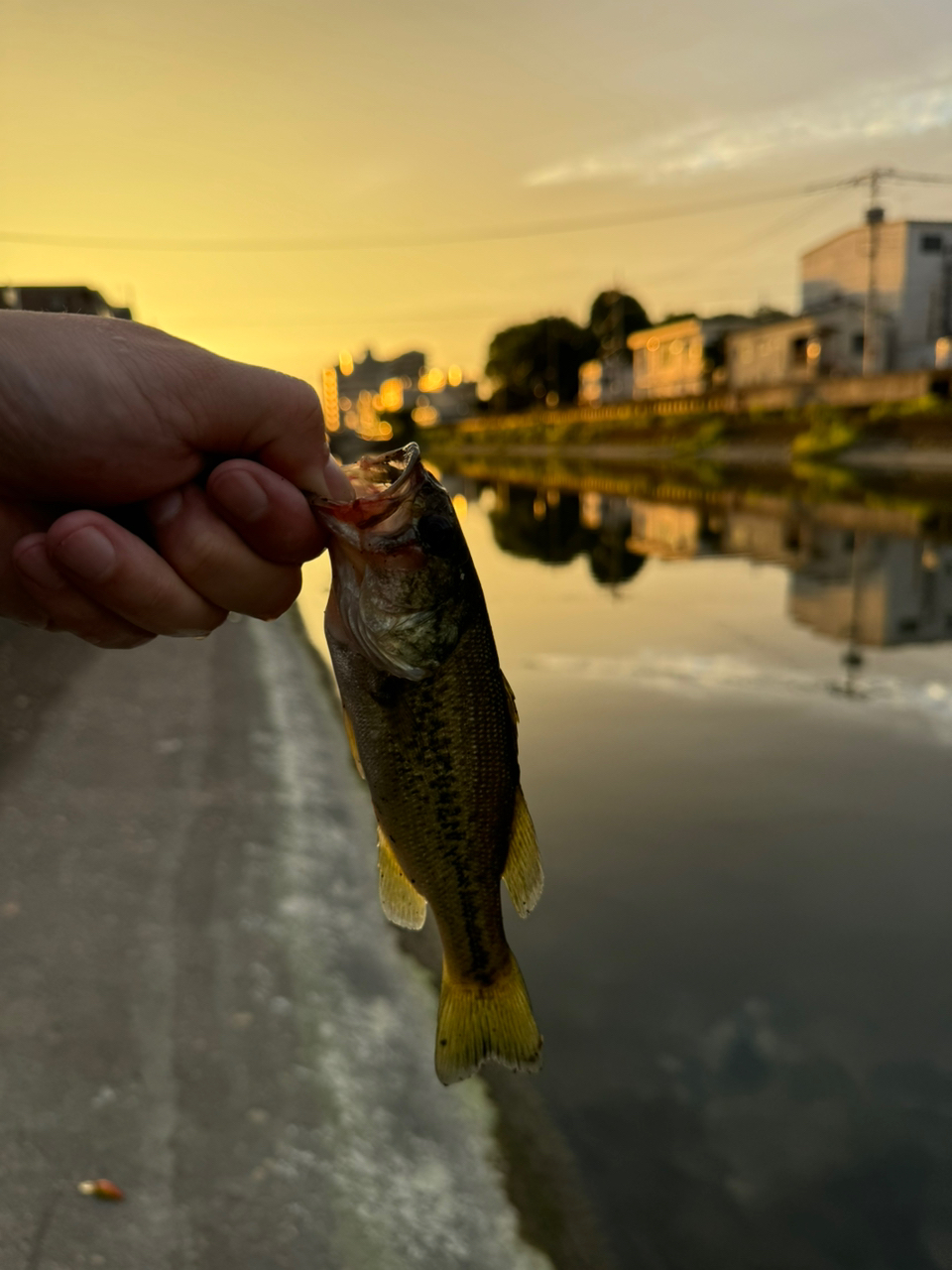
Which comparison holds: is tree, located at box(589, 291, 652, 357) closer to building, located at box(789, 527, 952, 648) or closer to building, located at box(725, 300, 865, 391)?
building, located at box(725, 300, 865, 391)

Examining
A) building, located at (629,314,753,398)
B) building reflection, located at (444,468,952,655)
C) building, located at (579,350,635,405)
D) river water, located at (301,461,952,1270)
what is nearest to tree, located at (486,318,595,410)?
building, located at (579,350,635,405)

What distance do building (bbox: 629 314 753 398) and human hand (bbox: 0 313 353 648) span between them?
75.9 meters

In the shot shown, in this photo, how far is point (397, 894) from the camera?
116 inches

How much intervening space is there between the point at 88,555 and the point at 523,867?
160 centimetres

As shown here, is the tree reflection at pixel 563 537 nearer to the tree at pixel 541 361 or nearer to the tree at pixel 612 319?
the tree at pixel 612 319

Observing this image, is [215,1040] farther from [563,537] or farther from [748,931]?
[563,537]

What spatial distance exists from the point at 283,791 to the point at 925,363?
63934 millimetres

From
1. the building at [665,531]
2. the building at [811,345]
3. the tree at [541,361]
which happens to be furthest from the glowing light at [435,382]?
the building at [665,531]

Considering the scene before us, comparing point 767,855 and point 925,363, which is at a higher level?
point 925,363

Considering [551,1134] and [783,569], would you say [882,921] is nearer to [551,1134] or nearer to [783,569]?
[551,1134]

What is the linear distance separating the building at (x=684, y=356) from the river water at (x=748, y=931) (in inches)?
2605

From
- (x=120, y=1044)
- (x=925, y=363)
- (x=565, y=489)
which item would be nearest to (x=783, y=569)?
(x=120, y=1044)

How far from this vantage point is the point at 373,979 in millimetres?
5828

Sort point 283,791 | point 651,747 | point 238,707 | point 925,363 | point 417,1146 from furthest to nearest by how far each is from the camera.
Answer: point 925,363, point 238,707, point 651,747, point 283,791, point 417,1146
